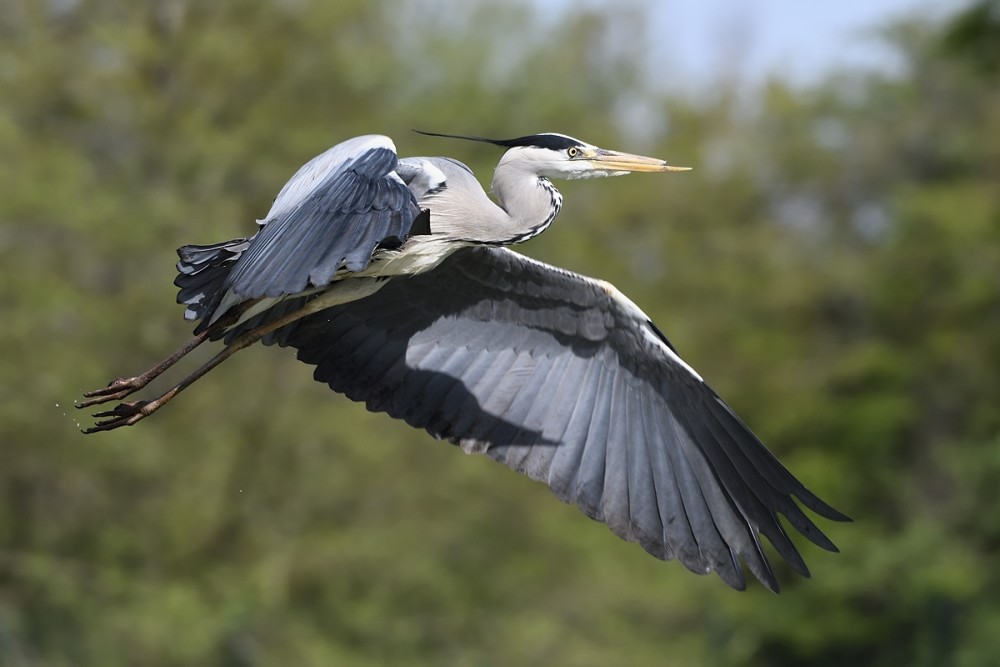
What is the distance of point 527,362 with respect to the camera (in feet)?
24.0

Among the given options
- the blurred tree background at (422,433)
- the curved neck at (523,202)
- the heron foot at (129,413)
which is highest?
the blurred tree background at (422,433)

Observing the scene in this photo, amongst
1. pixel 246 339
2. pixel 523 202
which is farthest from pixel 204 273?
pixel 523 202

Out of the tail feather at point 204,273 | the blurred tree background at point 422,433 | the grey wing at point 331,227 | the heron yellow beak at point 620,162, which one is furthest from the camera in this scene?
the blurred tree background at point 422,433

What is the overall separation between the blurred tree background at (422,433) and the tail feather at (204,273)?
32.3ft

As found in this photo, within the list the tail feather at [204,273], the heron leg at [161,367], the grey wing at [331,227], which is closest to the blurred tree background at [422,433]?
the heron leg at [161,367]

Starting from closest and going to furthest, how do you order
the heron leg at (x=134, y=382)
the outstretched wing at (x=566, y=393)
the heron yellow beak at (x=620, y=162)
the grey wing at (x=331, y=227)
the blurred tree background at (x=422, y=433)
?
1. the grey wing at (x=331, y=227)
2. the heron leg at (x=134, y=382)
3. the outstretched wing at (x=566, y=393)
4. the heron yellow beak at (x=620, y=162)
5. the blurred tree background at (x=422, y=433)

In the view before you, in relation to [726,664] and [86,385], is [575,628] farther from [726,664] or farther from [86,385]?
[86,385]

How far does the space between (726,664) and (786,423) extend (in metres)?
4.06

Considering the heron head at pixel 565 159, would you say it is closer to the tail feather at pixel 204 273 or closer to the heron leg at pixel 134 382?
the tail feather at pixel 204 273

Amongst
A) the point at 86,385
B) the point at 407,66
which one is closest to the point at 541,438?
the point at 86,385

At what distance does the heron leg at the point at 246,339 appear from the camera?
6492mm

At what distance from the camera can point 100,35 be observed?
16.8 metres

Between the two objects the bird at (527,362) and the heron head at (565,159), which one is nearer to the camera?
the bird at (527,362)

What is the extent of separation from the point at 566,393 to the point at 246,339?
58.6 inches
